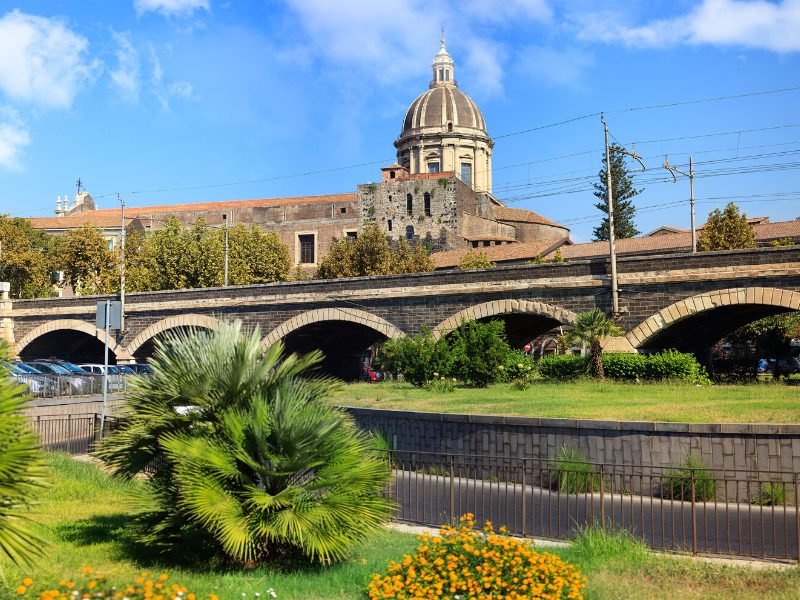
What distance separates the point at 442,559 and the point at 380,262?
178 feet

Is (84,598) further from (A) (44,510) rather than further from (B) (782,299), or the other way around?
(B) (782,299)

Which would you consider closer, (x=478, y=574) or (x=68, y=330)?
(x=478, y=574)

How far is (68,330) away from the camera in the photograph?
166 ft

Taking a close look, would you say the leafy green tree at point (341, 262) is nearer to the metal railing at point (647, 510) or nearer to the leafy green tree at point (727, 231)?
the leafy green tree at point (727, 231)

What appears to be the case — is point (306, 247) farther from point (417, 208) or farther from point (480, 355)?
point (480, 355)

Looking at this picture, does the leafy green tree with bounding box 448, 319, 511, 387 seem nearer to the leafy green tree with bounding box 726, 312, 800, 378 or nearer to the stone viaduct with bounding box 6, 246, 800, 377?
the stone viaduct with bounding box 6, 246, 800, 377

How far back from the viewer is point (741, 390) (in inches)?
885

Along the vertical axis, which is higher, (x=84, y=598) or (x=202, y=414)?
(x=202, y=414)

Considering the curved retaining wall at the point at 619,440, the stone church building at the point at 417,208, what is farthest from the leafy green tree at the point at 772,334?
the stone church building at the point at 417,208

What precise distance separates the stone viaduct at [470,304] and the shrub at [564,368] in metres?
2.22

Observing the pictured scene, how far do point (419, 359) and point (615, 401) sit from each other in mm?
9300

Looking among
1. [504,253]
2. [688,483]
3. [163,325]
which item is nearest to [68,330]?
[163,325]

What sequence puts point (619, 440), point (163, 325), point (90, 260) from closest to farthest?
point (619, 440), point (163, 325), point (90, 260)

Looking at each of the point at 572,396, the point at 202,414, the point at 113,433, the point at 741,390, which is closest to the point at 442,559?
the point at 202,414
